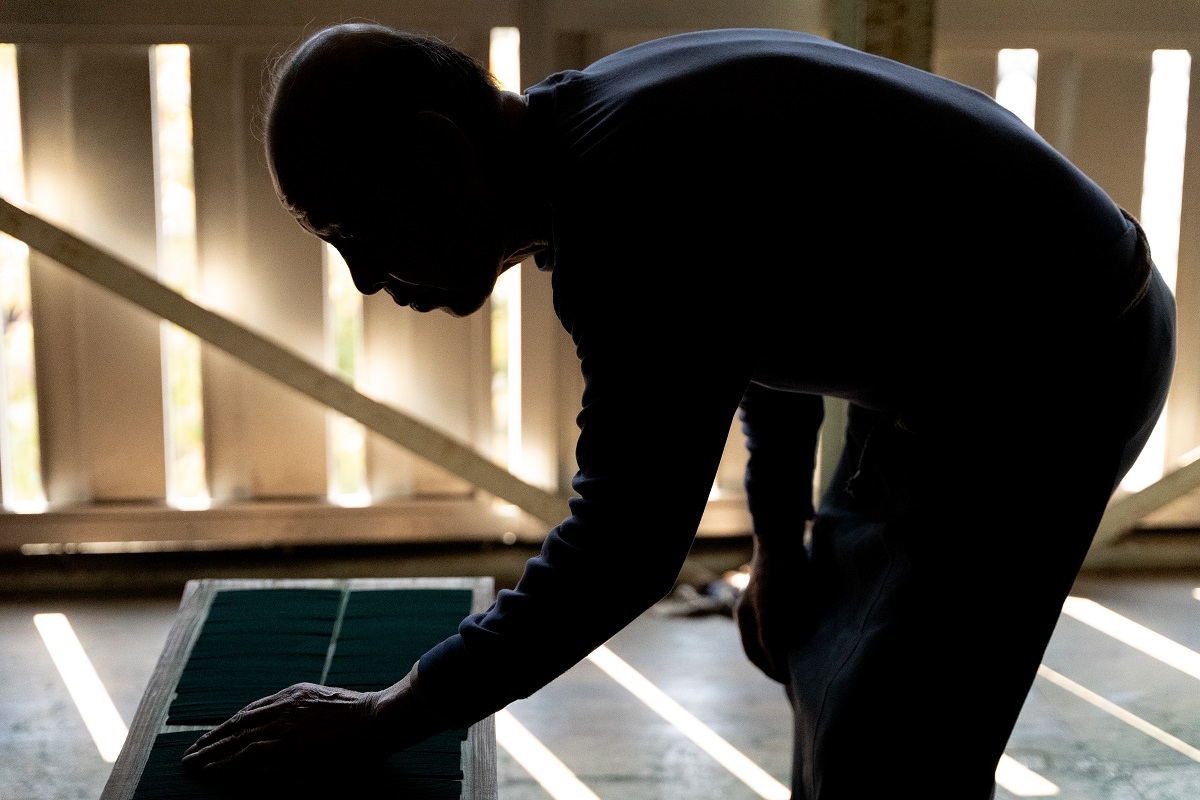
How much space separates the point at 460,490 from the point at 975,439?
9.03 ft

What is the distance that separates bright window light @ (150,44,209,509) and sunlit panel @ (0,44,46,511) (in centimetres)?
40

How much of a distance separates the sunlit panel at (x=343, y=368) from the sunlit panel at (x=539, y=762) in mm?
1112

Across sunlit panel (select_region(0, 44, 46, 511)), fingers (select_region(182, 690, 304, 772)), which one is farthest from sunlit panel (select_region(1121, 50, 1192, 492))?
sunlit panel (select_region(0, 44, 46, 511))

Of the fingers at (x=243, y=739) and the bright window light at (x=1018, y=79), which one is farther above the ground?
the bright window light at (x=1018, y=79)

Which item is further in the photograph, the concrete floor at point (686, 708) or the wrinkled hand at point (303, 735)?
the concrete floor at point (686, 708)

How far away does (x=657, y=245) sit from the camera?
4.50ft

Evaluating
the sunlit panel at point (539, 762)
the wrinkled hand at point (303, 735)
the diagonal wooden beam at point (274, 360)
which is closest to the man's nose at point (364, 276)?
the wrinkled hand at point (303, 735)

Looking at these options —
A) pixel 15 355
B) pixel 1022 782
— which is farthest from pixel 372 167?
pixel 15 355

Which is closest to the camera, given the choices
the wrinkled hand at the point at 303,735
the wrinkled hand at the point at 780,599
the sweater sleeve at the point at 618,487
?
the sweater sleeve at the point at 618,487

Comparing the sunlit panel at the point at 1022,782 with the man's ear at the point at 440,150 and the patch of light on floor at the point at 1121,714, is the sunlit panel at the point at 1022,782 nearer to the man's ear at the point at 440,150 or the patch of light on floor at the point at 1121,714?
the patch of light on floor at the point at 1121,714

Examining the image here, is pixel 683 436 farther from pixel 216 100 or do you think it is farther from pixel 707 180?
pixel 216 100

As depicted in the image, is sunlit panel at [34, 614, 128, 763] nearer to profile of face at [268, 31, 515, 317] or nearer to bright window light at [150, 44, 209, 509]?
bright window light at [150, 44, 209, 509]

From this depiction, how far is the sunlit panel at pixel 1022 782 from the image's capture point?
2990 millimetres

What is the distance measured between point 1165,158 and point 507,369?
2.21 meters
